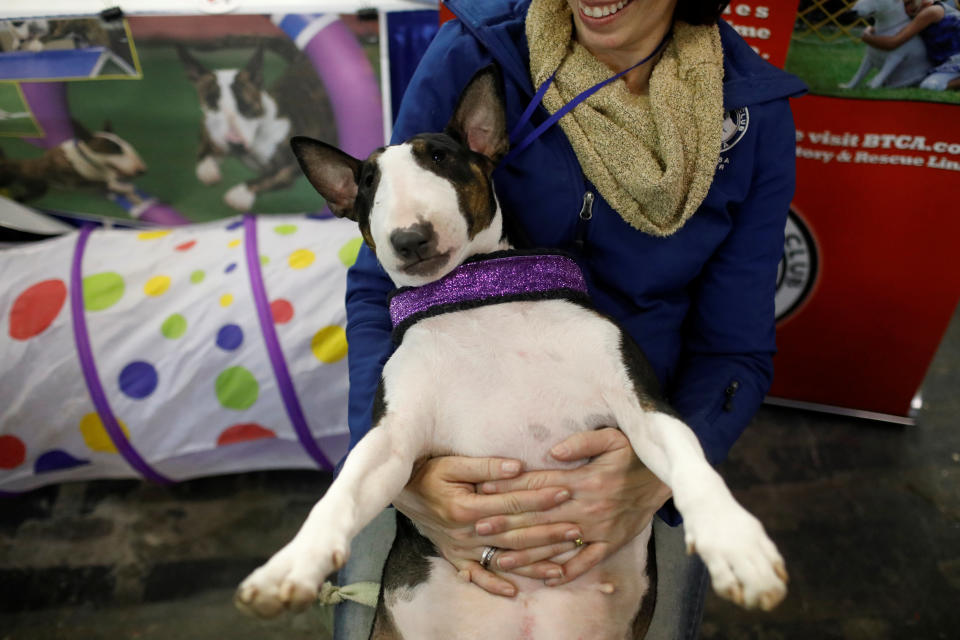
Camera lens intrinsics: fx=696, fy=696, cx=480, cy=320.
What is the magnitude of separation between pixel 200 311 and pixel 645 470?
1459mm

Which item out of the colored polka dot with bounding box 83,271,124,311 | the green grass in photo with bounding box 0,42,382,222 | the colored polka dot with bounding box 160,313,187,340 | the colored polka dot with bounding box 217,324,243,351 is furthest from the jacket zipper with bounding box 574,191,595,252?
the green grass in photo with bounding box 0,42,382,222

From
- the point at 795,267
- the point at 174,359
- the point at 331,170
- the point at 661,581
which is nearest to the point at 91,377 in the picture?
the point at 174,359

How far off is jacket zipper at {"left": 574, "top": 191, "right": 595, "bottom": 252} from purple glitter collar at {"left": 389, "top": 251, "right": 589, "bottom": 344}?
157mm

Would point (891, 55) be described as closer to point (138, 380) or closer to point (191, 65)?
point (191, 65)

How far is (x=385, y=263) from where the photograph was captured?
1116 mm

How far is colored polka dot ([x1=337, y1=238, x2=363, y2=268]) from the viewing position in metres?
2.10

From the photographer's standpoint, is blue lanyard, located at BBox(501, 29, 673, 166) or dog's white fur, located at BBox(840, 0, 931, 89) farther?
dog's white fur, located at BBox(840, 0, 931, 89)

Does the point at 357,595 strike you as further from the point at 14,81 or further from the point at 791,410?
the point at 14,81

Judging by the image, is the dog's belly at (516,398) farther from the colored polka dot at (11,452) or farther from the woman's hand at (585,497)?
the colored polka dot at (11,452)

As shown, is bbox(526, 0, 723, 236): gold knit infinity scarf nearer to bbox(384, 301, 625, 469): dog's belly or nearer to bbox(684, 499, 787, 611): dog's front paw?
bbox(384, 301, 625, 469): dog's belly

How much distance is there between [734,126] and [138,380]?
1.74 meters

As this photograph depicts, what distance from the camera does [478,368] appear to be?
A: 115 cm

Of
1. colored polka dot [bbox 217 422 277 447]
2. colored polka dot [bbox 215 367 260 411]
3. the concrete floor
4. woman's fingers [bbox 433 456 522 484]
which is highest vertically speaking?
woman's fingers [bbox 433 456 522 484]

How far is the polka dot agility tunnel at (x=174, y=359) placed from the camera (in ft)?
6.67
